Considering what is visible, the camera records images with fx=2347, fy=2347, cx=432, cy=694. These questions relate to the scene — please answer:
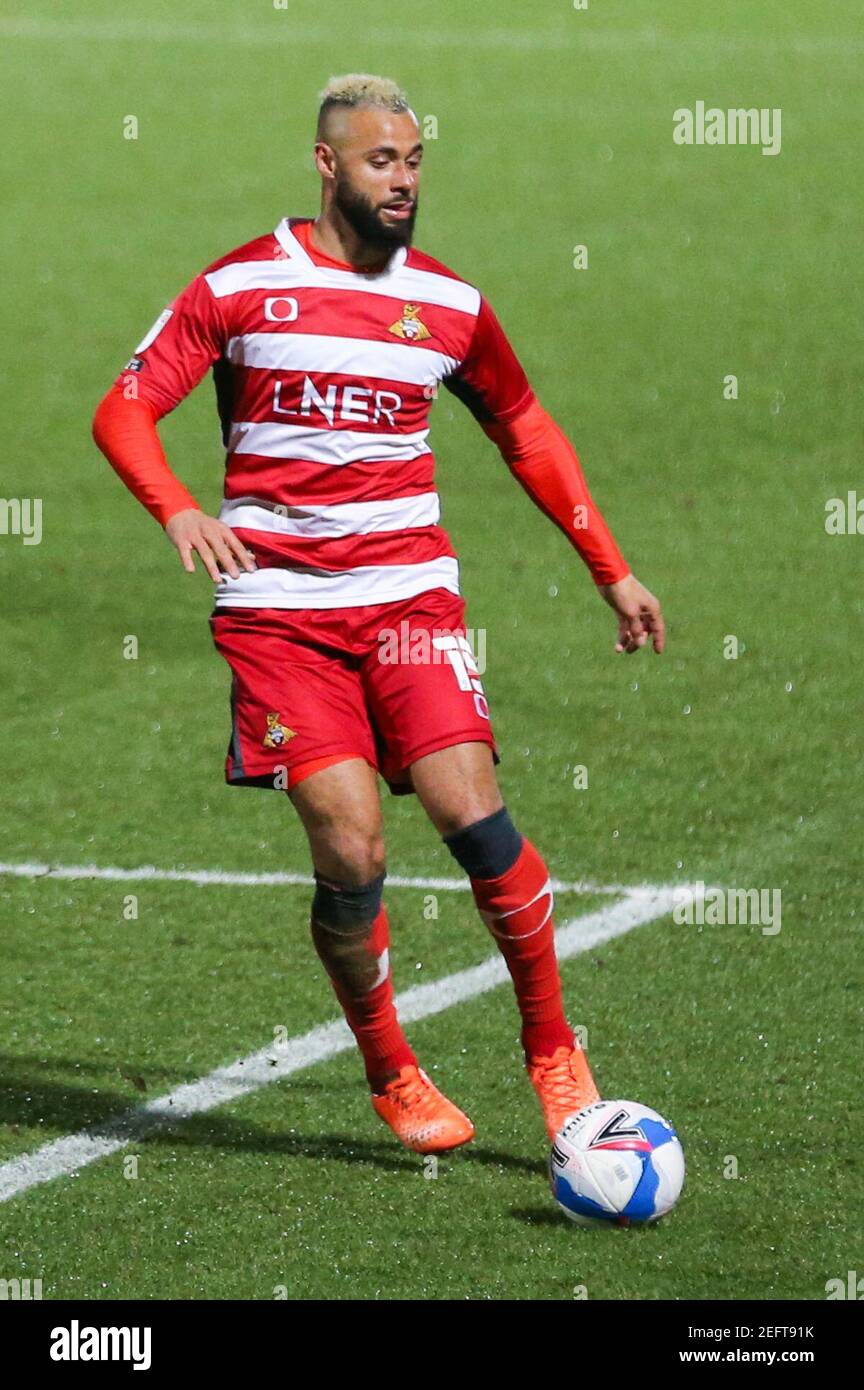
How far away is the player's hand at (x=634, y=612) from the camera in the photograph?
5.86m

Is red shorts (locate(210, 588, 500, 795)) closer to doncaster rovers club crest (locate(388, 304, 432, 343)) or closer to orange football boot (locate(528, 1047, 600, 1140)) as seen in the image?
doncaster rovers club crest (locate(388, 304, 432, 343))

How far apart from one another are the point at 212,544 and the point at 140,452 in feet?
1.22

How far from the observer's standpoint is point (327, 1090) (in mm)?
6066

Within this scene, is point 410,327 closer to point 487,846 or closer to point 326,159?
point 326,159

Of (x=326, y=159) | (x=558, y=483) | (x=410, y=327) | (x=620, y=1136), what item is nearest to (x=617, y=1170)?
(x=620, y=1136)

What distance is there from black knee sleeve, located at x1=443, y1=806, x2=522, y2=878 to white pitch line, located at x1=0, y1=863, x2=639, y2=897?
2134 millimetres

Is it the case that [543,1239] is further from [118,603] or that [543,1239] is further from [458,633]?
[118,603]

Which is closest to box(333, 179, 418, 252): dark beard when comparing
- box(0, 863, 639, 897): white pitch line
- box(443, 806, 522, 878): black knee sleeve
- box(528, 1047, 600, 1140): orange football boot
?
box(443, 806, 522, 878): black knee sleeve

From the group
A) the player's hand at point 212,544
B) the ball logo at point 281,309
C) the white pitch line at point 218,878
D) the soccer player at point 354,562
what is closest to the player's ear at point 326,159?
the soccer player at point 354,562

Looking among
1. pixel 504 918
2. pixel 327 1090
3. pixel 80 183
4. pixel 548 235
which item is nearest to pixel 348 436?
pixel 504 918

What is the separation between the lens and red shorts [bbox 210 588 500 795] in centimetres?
547

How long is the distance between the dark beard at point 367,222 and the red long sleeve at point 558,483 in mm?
596

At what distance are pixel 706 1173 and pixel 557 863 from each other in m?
2.58
